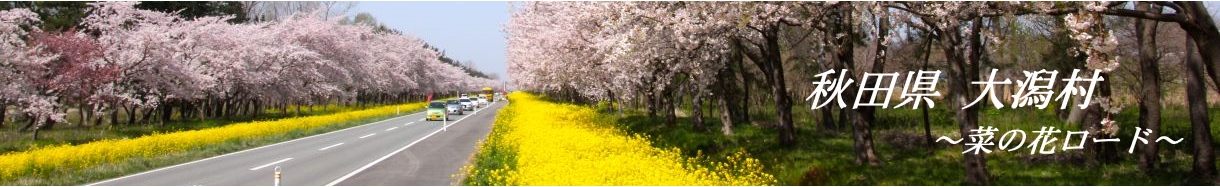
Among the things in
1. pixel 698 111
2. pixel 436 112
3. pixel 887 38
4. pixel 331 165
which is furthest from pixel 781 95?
pixel 436 112

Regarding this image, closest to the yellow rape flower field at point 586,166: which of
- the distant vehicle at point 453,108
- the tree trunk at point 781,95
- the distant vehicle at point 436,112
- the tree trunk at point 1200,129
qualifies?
the tree trunk at point 781,95

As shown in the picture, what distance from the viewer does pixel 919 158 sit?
56.2ft

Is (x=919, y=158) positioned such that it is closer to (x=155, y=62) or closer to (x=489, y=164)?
(x=489, y=164)

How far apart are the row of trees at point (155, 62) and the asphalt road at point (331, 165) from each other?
9.50m

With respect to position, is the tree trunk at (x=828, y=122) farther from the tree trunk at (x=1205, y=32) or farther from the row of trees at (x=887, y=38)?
the tree trunk at (x=1205, y=32)

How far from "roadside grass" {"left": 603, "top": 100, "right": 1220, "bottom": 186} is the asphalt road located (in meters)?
6.27

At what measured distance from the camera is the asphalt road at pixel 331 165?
15.7 metres

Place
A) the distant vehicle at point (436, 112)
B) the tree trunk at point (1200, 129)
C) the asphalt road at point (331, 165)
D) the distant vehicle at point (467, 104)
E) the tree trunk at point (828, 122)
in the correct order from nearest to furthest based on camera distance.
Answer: the tree trunk at point (1200, 129) < the asphalt road at point (331, 165) < the tree trunk at point (828, 122) < the distant vehicle at point (436, 112) < the distant vehicle at point (467, 104)

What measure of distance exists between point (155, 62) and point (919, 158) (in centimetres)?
3076

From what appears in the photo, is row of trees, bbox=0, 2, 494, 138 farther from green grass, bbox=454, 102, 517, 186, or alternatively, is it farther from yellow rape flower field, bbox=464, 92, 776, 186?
yellow rape flower field, bbox=464, 92, 776, 186

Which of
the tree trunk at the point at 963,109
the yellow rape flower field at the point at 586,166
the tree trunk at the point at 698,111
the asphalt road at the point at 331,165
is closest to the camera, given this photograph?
the yellow rape flower field at the point at 586,166

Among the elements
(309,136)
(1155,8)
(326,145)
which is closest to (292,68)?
(309,136)

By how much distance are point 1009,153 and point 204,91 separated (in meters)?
35.1

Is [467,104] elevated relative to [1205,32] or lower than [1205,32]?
lower
